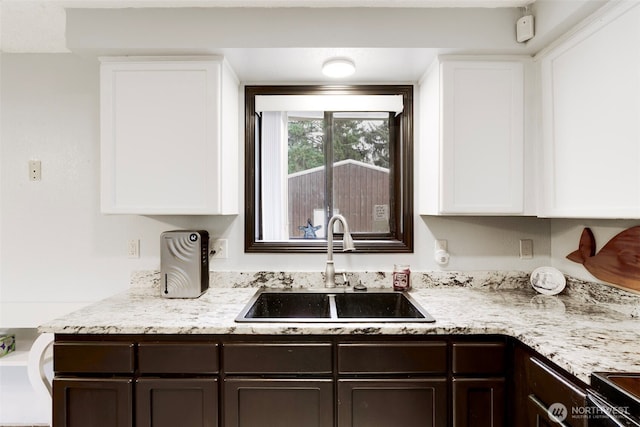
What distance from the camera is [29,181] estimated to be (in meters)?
2.05

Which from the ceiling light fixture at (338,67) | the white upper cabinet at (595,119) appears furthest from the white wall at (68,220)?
the ceiling light fixture at (338,67)

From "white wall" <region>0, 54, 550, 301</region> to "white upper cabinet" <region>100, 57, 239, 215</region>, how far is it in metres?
0.36

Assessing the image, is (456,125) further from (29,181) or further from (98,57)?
(29,181)

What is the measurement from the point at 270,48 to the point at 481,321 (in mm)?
1522

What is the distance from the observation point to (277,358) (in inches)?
53.8

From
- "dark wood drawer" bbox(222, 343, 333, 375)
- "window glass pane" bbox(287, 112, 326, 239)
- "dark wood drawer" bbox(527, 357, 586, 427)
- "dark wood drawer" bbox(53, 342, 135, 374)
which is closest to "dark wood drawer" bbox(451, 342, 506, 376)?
"dark wood drawer" bbox(527, 357, 586, 427)

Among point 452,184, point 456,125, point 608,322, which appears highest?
point 456,125

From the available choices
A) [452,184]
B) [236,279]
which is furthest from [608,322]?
[236,279]

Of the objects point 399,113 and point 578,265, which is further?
point 399,113

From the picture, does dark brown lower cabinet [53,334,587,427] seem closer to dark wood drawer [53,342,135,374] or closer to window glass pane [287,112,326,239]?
dark wood drawer [53,342,135,374]

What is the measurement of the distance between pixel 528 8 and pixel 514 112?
0.47m

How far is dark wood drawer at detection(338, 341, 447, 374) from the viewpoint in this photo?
1.36 meters

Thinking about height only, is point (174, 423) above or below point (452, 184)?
below

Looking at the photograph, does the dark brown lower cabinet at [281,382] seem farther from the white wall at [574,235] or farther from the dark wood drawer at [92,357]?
the white wall at [574,235]
